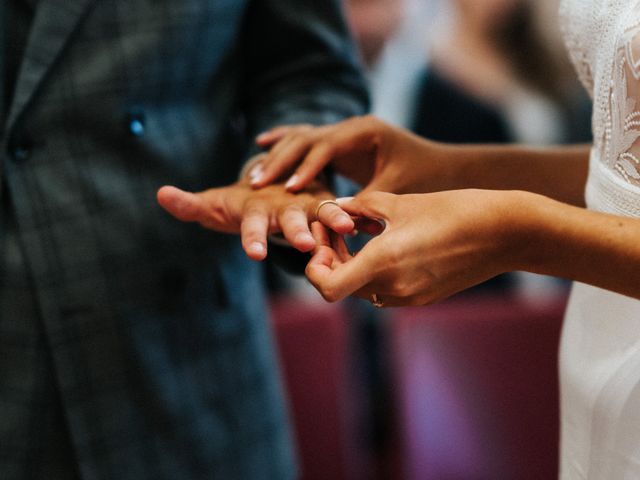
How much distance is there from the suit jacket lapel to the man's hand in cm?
19

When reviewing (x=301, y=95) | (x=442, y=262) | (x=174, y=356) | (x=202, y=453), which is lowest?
(x=202, y=453)

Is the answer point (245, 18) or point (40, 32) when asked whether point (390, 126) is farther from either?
point (40, 32)

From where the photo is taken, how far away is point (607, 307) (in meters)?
0.66

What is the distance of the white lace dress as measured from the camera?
60cm

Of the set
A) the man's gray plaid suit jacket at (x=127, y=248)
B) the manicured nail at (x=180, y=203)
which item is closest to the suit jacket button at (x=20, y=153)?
the man's gray plaid suit jacket at (x=127, y=248)

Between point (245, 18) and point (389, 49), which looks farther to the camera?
point (389, 49)

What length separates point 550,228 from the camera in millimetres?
543

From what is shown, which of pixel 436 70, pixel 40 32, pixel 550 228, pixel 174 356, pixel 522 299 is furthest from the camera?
pixel 436 70

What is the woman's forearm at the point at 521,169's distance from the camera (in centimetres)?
76

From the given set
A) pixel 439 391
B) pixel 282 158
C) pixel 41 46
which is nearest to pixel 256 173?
pixel 282 158

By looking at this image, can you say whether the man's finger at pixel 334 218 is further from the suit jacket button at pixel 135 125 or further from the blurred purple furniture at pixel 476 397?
the blurred purple furniture at pixel 476 397

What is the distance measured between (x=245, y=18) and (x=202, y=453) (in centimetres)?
49

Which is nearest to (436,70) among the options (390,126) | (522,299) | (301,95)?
(522,299)

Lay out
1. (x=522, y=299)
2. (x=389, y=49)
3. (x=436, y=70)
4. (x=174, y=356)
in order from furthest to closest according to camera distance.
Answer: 1. (x=389, y=49)
2. (x=436, y=70)
3. (x=522, y=299)
4. (x=174, y=356)
